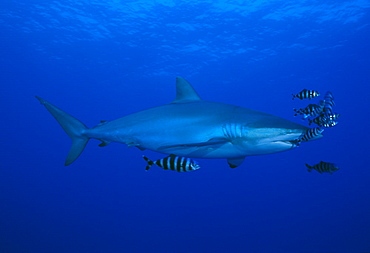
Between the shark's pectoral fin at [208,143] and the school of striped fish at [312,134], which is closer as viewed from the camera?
the school of striped fish at [312,134]

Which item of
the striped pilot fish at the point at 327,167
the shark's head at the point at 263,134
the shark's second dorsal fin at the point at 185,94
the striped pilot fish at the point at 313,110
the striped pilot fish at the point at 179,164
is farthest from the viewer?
the striped pilot fish at the point at 313,110

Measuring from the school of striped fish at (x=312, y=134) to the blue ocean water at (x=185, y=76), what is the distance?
16821mm

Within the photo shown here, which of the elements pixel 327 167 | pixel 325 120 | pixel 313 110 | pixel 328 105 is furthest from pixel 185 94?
pixel 328 105

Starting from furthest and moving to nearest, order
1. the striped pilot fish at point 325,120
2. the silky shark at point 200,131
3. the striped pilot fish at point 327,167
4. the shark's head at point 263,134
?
the striped pilot fish at point 325,120, the striped pilot fish at point 327,167, the silky shark at point 200,131, the shark's head at point 263,134

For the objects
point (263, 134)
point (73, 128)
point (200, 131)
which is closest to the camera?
point (263, 134)

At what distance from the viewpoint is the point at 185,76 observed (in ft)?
116

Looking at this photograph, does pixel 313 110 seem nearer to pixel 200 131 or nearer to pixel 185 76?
pixel 200 131

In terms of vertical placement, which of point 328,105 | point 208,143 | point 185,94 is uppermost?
point 328,105

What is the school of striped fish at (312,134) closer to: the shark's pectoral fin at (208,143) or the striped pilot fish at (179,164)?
the striped pilot fish at (179,164)

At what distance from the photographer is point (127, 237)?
30.5m

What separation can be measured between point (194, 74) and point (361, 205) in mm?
36225

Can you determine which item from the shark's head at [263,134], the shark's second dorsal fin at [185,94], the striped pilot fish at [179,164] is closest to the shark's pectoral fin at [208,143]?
the shark's head at [263,134]

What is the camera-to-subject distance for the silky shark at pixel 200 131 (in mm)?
3451

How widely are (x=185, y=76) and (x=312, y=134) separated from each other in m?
32.8
